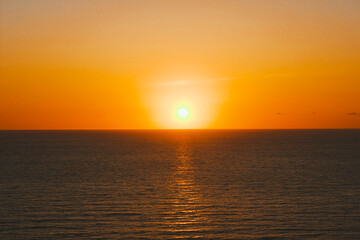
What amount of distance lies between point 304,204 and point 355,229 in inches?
463

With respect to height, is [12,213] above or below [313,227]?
above

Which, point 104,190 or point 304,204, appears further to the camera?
point 104,190

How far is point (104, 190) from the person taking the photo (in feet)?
203

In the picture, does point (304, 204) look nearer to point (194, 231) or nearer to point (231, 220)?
point (231, 220)

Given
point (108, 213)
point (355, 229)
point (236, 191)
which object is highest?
point (236, 191)

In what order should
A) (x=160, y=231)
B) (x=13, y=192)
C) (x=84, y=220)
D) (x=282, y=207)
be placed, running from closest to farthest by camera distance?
(x=160, y=231) → (x=84, y=220) → (x=282, y=207) → (x=13, y=192)

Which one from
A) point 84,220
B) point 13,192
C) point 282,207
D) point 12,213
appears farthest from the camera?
point 13,192

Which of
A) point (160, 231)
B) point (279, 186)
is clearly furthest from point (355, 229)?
point (279, 186)

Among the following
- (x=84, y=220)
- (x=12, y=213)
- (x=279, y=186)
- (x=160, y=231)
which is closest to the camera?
(x=160, y=231)

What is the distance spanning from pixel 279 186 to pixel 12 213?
40948mm

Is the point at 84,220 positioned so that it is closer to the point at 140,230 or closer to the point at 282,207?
the point at 140,230

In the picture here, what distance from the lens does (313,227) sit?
129 ft

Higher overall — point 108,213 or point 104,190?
point 104,190

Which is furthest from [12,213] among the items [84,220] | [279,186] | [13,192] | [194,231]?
[279,186]
